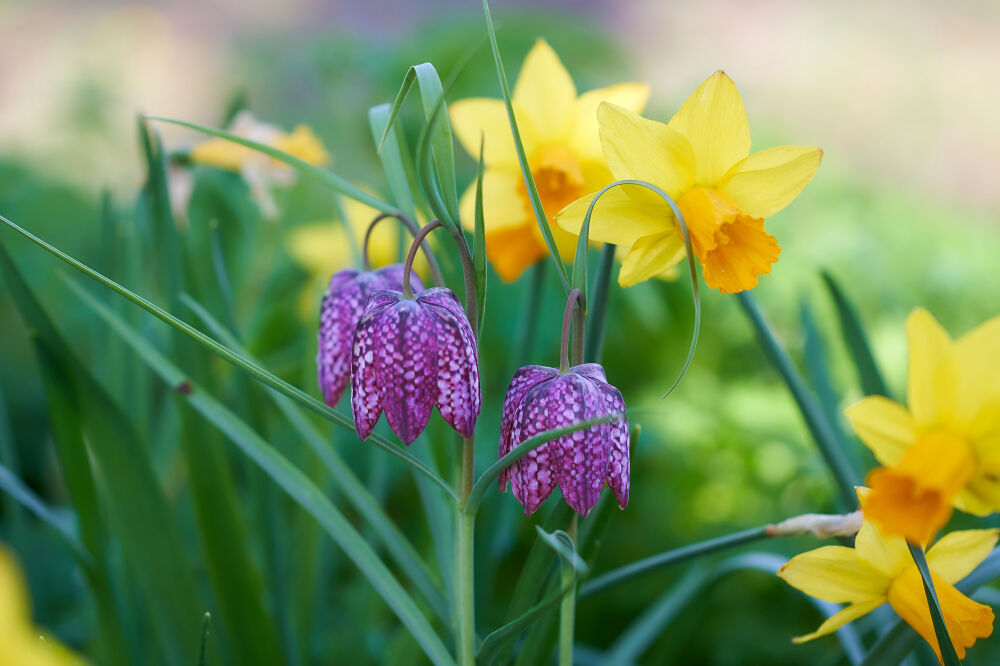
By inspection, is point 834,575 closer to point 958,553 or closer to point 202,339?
point 958,553

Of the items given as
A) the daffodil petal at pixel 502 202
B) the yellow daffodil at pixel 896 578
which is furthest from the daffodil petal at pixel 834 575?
the daffodil petal at pixel 502 202

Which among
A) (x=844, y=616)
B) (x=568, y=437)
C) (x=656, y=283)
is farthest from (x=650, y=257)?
(x=656, y=283)

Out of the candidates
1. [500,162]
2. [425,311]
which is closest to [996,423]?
[425,311]

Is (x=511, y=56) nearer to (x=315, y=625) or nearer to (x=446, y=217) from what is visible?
(x=315, y=625)

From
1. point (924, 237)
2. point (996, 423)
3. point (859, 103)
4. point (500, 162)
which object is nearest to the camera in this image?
point (996, 423)

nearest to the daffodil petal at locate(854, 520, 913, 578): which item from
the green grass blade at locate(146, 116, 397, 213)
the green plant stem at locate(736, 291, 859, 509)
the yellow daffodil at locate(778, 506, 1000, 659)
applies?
the yellow daffodil at locate(778, 506, 1000, 659)

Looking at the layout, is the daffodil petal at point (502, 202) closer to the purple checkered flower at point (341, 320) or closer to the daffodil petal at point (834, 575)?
the purple checkered flower at point (341, 320)
